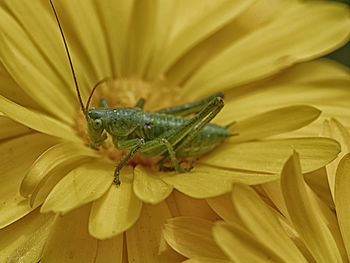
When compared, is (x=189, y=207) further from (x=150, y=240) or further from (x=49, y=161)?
(x=49, y=161)

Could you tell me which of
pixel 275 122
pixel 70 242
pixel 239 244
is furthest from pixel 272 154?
pixel 70 242

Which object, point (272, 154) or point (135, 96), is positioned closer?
point (272, 154)

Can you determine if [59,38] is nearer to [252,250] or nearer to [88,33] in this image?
[88,33]

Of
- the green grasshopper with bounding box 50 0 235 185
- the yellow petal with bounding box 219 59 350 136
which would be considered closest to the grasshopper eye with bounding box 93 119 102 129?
the green grasshopper with bounding box 50 0 235 185

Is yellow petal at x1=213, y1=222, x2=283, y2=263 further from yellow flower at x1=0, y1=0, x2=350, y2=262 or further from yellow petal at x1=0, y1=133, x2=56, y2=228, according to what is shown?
yellow petal at x1=0, y1=133, x2=56, y2=228

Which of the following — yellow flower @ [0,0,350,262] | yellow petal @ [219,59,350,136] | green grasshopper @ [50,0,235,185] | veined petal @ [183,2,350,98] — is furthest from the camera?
veined petal @ [183,2,350,98]

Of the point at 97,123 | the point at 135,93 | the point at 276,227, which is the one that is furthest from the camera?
the point at 135,93

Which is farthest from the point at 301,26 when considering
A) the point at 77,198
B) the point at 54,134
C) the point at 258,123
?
the point at 77,198
